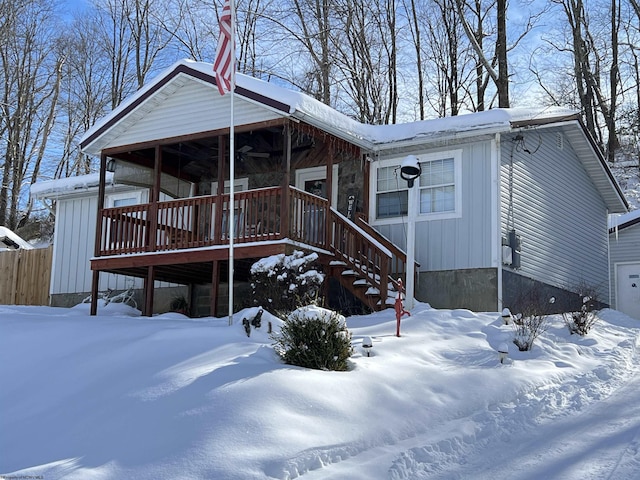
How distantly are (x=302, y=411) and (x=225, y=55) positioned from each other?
6889 mm

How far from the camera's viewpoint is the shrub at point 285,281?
11070 mm

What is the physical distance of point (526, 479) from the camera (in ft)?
16.6

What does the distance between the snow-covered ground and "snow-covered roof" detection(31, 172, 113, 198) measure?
9.20 m

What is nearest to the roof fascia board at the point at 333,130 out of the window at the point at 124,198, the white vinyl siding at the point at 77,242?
the white vinyl siding at the point at 77,242

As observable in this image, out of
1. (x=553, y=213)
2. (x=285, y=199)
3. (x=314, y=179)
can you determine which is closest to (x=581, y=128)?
(x=553, y=213)

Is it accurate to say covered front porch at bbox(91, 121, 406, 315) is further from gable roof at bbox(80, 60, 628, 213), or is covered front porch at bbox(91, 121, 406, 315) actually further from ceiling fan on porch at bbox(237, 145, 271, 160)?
gable roof at bbox(80, 60, 628, 213)

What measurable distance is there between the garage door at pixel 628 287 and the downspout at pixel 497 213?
962 cm

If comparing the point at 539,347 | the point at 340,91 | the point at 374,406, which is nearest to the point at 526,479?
the point at 374,406

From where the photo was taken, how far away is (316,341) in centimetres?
728

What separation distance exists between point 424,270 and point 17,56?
2706cm

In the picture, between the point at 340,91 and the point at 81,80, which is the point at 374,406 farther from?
the point at 81,80

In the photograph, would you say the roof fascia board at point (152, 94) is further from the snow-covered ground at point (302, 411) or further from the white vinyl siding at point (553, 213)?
the snow-covered ground at point (302, 411)

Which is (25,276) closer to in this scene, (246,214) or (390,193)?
(246,214)

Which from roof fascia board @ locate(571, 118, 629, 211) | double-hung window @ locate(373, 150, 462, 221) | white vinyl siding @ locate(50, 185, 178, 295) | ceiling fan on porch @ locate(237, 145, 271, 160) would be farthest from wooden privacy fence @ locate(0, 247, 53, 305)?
roof fascia board @ locate(571, 118, 629, 211)
